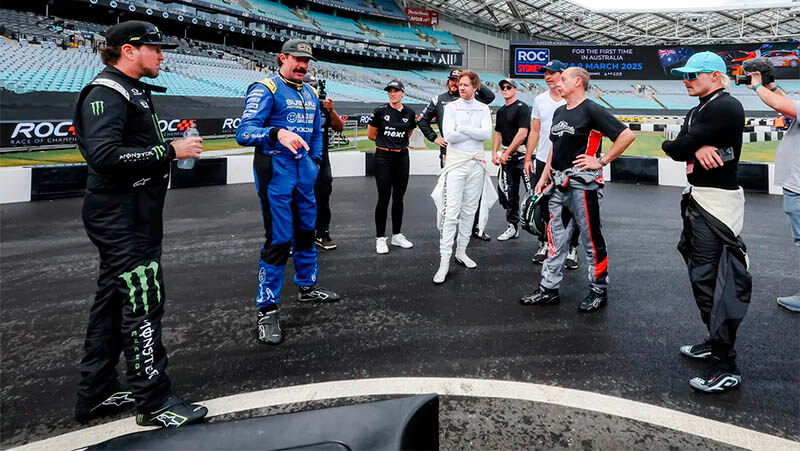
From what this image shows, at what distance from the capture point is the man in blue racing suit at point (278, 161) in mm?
3039

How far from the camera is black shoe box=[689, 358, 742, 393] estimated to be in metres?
2.33

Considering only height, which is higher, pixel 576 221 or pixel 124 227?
pixel 124 227

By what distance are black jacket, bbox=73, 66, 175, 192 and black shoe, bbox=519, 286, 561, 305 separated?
2.72 meters

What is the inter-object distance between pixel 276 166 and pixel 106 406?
172cm

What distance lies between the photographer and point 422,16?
46.8 meters

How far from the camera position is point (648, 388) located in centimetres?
238

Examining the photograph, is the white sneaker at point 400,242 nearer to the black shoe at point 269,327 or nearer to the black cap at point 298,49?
the black shoe at point 269,327

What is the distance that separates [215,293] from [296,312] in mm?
828

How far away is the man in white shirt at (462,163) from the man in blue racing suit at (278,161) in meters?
1.42

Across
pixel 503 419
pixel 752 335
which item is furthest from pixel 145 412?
pixel 752 335

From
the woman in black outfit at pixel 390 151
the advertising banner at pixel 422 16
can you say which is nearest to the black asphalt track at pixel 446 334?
the woman in black outfit at pixel 390 151

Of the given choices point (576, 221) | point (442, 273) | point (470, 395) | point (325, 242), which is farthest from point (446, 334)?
point (325, 242)

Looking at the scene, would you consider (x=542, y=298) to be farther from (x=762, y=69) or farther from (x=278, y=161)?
(x=278, y=161)

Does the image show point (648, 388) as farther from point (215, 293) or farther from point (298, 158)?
point (215, 293)
